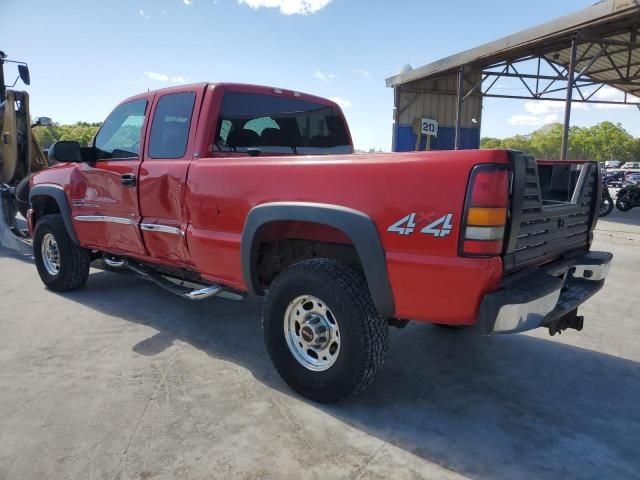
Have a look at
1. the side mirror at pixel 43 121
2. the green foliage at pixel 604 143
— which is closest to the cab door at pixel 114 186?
the side mirror at pixel 43 121

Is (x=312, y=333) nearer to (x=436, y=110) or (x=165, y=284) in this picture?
(x=165, y=284)

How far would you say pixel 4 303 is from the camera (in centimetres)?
476

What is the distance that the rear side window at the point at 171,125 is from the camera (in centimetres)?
364

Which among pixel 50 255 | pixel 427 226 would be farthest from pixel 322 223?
pixel 50 255

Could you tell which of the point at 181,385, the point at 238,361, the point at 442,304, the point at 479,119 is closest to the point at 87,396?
the point at 181,385

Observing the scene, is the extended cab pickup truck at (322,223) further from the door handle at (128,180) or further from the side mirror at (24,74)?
the side mirror at (24,74)

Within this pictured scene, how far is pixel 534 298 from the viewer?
2268mm

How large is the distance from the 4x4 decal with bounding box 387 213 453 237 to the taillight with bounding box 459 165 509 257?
7 cm

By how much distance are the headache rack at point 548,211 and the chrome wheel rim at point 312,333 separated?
1.04 m

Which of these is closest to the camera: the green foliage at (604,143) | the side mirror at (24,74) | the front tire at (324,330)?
the front tire at (324,330)

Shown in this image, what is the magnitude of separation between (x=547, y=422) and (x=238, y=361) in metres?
2.00

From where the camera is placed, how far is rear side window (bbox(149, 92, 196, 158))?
11.9 ft

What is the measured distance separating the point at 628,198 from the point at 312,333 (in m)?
15.2

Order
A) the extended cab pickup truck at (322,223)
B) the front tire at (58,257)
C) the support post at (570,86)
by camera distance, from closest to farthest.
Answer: the extended cab pickup truck at (322,223) < the front tire at (58,257) < the support post at (570,86)
